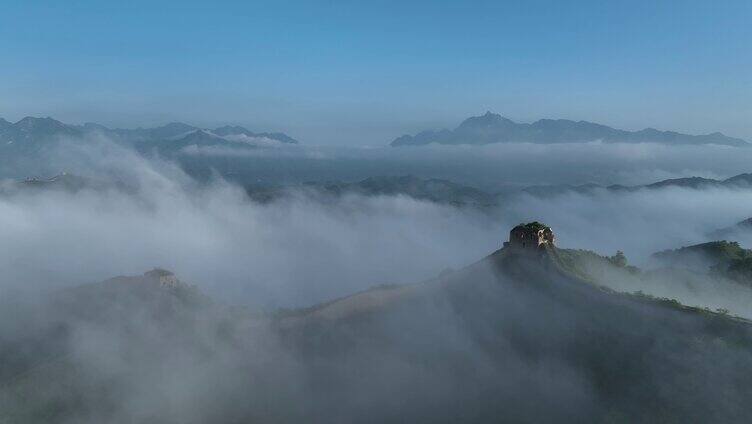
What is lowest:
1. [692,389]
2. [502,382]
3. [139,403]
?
[139,403]

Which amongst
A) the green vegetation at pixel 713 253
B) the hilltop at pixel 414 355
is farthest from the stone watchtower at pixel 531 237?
the green vegetation at pixel 713 253

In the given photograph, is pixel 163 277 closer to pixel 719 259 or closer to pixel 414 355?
pixel 414 355

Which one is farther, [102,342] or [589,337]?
[102,342]

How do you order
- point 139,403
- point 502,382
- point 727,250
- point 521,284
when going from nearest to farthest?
1. point 502,382
2. point 139,403
3. point 521,284
4. point 727,250

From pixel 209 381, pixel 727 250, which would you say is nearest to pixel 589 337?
pixel 209 381

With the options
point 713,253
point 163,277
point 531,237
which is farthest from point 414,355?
point 713,253

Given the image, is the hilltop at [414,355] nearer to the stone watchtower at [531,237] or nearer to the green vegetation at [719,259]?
the stone watchtower at [531,237]

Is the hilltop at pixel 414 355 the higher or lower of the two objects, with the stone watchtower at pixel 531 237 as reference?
lower

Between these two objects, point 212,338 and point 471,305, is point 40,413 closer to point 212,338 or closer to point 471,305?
point 212,338
